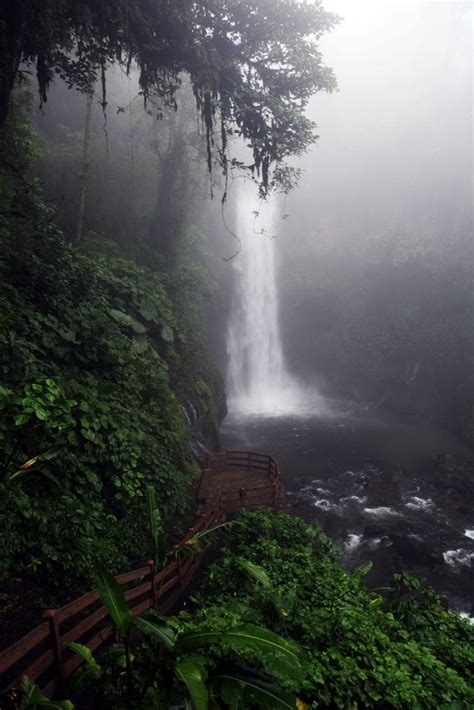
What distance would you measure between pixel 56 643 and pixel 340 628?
10.6ft

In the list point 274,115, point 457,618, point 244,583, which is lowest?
point 457,618

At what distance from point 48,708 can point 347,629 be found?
135 inches

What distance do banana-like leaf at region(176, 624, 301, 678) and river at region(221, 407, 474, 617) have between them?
965 centimetres

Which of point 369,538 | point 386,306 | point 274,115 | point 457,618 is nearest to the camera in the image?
point 457,618

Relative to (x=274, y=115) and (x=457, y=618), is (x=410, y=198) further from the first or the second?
(x=457, y=618)

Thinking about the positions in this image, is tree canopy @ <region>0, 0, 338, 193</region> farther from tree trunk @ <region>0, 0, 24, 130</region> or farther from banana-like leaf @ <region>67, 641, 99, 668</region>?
banana-like leaf @ <region>67, 641, 99, 668</region>

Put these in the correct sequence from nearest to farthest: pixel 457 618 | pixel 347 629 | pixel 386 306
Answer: pixel 347 629 < pixel 457 618 < pixel 386 306

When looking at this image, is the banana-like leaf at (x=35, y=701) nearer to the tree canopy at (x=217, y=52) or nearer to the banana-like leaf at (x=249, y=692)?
the banana-like leaf at (x=249, y=692)

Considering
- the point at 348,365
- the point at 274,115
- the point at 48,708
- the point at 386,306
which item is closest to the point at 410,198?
the point at 386,306

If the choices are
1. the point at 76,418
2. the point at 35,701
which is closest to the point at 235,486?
the point at 76,418

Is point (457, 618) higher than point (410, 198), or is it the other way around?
point (410, 198)

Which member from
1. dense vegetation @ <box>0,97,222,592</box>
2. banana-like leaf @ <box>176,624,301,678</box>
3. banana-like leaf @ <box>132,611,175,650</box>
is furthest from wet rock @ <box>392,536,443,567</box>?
banana-like leaf @ <box>132,611,175,650</box>

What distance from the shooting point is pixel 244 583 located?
6.71 metres

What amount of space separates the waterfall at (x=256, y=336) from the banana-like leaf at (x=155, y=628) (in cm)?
2826
